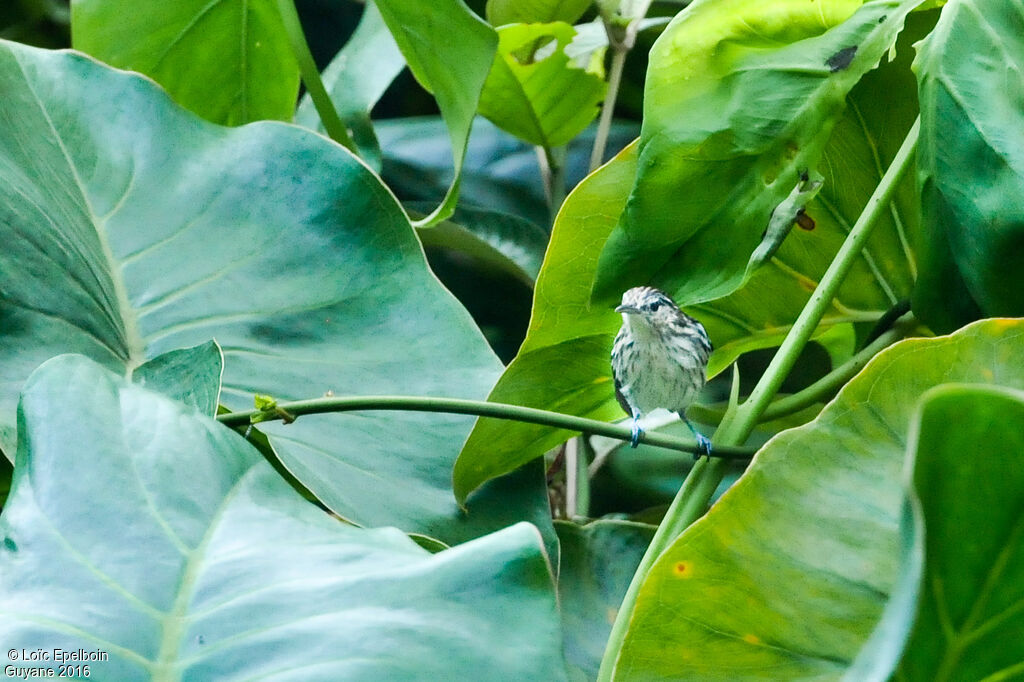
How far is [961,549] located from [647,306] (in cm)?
57

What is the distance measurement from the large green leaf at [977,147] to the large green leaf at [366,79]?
2.56 feet

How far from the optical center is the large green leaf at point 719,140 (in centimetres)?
83

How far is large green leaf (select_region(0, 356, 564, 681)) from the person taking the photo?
56 centimetres

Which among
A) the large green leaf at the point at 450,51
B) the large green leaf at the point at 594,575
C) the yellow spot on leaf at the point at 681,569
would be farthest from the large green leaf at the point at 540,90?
the yellow spot on leaf at the point at 681,569

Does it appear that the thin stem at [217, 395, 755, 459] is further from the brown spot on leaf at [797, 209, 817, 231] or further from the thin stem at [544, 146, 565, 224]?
the thin stem at [544, 146, 565, 224]

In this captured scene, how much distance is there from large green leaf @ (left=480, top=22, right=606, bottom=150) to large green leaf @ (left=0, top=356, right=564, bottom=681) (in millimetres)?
828

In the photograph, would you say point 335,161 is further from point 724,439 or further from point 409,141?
point 409,141

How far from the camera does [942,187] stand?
0.79 metres

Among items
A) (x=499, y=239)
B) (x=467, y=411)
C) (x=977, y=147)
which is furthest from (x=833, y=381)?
(x=499, y=239)

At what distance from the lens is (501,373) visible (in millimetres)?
1016

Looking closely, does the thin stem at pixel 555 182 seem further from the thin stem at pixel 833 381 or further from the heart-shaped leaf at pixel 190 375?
the heart-shaped leaf at pixel 190 375

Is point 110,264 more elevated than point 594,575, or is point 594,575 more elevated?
point 110,264

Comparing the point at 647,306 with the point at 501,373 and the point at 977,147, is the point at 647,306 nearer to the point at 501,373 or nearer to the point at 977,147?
the point at 501,373

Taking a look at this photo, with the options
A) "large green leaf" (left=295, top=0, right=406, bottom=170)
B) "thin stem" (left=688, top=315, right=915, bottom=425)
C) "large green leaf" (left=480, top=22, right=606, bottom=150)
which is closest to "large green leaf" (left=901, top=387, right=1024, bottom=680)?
"thin stem" (left=688, top=315, right=915, bottom=425)
